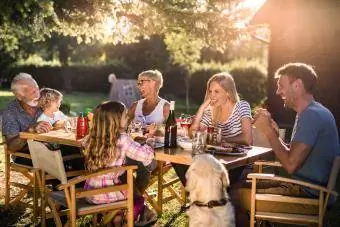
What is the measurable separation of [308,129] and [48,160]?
223 centimetres

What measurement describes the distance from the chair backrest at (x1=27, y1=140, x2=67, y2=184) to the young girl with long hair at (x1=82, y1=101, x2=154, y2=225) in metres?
0.24

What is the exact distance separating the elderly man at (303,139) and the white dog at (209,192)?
64cm

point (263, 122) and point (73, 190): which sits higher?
point (263, 122)

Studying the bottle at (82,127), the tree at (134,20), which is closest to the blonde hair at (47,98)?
the bottle at (82,127)

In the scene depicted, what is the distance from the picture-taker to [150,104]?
5.89 meters

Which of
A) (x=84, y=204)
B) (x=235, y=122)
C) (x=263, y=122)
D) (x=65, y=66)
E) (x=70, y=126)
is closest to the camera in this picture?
(x=263, y=122)

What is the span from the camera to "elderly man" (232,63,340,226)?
3523mm

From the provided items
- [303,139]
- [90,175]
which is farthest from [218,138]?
[90,175]

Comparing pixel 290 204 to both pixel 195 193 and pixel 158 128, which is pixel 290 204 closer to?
pixel 195 193

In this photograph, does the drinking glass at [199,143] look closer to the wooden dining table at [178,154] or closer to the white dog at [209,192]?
the wooden dining table at [178,154]

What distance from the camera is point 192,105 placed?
2281cm

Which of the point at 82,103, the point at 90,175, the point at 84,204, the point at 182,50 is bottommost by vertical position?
the point at 82,103

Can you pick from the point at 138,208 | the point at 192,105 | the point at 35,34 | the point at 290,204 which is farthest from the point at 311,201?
the point at 192,105

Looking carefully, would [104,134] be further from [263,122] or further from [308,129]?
[308,129]
